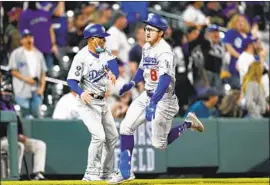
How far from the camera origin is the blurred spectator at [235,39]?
16.7 meters

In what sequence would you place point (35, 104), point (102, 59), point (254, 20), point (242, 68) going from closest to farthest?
point (102, 59), point (35, 104), point (242, 68), point (254, 20)

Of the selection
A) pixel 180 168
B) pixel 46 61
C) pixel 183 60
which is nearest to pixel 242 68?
pixel 183 60

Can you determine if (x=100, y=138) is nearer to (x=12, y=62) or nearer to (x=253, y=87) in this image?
(x=12, y=62)

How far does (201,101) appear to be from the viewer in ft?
51.5

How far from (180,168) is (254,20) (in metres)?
3.47

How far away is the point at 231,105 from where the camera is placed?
16391 mm

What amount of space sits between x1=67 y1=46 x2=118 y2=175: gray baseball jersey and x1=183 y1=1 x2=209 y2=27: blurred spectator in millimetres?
6032

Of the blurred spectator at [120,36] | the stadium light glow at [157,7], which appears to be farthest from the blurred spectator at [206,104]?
the stadium light glow at [157,7]

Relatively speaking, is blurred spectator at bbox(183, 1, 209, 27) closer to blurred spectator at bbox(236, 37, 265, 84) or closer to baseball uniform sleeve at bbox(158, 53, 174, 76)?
blurred spectator at bbox(236, 37, 265, 84)

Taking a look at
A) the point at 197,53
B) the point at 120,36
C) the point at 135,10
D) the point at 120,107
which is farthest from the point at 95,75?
the point at 135,10

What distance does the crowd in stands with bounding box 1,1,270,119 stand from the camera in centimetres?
1542

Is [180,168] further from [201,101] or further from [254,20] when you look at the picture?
[254,20]

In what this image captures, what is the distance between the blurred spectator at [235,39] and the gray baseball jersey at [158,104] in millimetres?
5372

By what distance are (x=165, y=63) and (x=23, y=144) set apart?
4.21 meters
